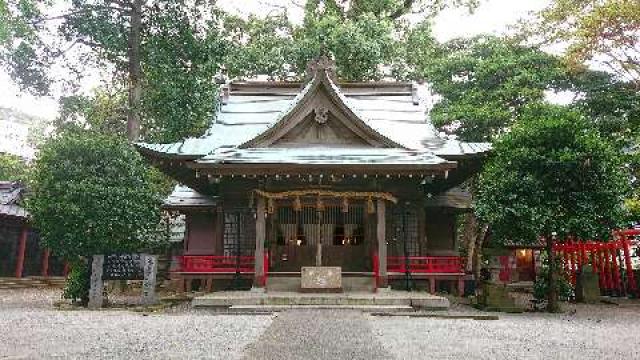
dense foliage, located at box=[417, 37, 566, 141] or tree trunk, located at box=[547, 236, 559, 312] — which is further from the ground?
dense foliage, located at box=[417, 37, 566, 141]

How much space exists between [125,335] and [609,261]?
1590 cm

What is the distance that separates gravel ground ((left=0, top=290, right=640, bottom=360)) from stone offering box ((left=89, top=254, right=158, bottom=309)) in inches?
54.8

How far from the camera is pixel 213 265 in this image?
14406mm

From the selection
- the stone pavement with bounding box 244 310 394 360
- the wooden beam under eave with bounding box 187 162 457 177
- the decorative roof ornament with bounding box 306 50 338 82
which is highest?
the decorative roof ornament with bounding box 306 50 338 82

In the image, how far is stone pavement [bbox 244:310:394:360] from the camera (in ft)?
19.0

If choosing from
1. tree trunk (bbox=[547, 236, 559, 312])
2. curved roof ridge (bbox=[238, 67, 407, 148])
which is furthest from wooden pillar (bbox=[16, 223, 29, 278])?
tree trunk (bbox=[547, 236, 559, 312])

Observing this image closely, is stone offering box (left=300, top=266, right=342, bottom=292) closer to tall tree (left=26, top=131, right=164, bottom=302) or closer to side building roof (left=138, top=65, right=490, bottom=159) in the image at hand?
side building roof (left=138, top=65, right=490, bottom=159)

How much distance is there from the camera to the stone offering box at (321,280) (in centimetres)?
1269

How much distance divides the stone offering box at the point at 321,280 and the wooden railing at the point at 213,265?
70.0 inches

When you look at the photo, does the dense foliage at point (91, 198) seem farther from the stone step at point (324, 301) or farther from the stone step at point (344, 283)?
the stone step at point (344, 283)

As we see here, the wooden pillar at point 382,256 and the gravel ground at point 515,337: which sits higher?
the wooden pillar at point 382,256

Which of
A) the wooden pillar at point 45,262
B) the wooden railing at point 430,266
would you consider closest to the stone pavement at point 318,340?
the wooden railing at point 430,266

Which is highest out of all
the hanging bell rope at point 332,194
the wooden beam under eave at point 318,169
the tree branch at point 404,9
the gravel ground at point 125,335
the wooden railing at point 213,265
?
the tree branch at point 404,9

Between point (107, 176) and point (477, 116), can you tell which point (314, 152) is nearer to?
point (107, 176)
